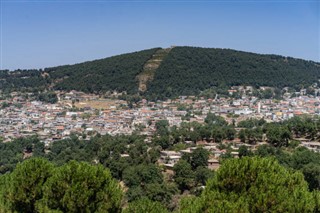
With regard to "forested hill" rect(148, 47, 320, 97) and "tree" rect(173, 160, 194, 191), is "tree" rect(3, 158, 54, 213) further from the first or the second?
"forested hill" rect(148, 47, 320, 97)

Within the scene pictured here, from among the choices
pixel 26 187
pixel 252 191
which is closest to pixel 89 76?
pixel 26 187

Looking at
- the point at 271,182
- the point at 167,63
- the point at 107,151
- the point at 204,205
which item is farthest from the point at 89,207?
the point at 167,63

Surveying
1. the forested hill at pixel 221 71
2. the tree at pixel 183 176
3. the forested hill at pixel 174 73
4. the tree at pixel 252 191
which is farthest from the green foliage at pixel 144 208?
the forested hill at pixel 221 71

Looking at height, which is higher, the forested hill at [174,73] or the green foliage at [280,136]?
the forested hill at [174,73]

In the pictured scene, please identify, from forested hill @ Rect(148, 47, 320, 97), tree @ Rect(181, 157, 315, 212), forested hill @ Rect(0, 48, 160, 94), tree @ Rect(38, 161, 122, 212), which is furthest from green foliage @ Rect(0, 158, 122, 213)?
forested hill @ Rect(0, 48, 160, 94)

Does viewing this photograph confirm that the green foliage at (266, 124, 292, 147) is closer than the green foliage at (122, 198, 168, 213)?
No

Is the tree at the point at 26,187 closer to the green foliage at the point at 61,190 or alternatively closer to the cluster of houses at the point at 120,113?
the green foliage at the point at 61,190

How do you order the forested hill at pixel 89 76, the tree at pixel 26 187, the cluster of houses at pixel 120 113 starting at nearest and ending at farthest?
the tree at pixel 26 187
the cluster of houses at pixel 120 113
the forested hill at pixel 89 76
